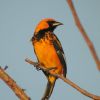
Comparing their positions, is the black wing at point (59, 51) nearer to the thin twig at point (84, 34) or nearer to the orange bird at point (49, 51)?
the orange bird at point (49, 51)

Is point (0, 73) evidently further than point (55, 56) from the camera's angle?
No

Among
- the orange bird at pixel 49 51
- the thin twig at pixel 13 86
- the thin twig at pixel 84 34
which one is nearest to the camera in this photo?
the thin twig at pixel 84 34

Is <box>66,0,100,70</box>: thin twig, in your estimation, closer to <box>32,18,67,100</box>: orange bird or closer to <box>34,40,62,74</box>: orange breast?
<box>32,18,67,100</box>: orange bird

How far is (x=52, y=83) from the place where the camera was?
19.7ft

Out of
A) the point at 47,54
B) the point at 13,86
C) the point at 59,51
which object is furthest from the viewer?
the point at 59,51

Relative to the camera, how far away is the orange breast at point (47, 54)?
6.14 metres

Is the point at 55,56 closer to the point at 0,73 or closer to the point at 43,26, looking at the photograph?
the point at 43,26

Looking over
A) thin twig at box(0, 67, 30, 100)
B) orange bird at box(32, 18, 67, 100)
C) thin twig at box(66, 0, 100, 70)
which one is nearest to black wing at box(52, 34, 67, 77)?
orange bird at box(32, 18, 67, 100)

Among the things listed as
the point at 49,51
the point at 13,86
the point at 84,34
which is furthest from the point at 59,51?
the point at 84,34

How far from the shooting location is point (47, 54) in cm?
618

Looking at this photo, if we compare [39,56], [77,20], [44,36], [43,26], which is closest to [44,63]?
[39,56]

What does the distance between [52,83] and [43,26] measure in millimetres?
1568

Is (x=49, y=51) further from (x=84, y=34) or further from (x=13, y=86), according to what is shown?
(x=84, y=34)

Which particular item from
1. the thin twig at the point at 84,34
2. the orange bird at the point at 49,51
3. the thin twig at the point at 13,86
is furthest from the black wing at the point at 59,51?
the thin twig at the point at 84,34
